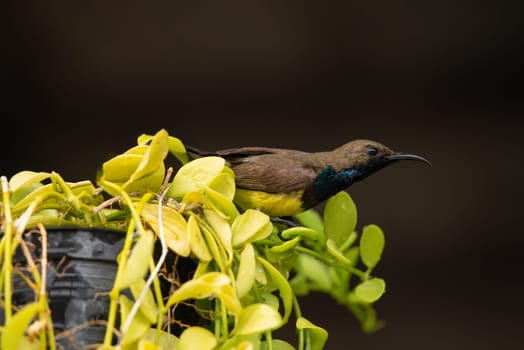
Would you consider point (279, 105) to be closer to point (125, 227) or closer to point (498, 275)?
point (498, 275)

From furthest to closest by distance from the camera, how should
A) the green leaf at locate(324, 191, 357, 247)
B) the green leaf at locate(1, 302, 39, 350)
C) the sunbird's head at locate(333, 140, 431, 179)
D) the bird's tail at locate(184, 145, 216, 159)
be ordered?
the sunbird's head at locate(333, 140, 431, 179) → the bird's tail at locate(184, 145, 216, 159) → the green leaf at locate(324, 191, 357, 247) → the green leaf at locate(1, 302, 39, 350)

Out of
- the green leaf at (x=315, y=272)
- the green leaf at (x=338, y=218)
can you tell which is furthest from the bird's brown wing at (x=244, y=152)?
the green leaf at (x=338, y=218)

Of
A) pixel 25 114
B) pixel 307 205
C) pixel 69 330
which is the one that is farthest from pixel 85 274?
pixel 25 114

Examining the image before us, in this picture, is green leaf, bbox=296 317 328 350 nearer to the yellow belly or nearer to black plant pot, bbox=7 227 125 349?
black plant pot, bbox=7 227 125 349

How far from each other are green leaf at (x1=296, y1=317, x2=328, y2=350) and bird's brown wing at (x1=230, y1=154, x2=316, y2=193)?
53cm

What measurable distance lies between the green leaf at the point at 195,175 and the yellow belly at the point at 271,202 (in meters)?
0.55

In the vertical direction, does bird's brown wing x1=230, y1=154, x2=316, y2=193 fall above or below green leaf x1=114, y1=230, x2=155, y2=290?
below

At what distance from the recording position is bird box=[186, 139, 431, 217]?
4.64 ft

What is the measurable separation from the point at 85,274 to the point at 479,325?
70.3 inches

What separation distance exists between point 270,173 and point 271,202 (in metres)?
0.05

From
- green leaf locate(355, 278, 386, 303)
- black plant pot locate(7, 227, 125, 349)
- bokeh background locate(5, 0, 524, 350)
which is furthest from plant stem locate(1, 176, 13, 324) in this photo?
bokeh background locate(5, 0, 524, 350)

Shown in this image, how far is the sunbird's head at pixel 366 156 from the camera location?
62.3 inches

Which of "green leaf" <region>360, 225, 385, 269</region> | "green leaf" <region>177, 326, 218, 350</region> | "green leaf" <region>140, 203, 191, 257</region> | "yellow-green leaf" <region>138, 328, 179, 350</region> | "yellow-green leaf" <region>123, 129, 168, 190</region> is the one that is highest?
"yellow-green leaf" <region>123, 129, 168, 190</region>

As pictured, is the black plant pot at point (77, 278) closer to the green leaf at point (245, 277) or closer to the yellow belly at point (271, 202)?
the green leaf at point (245, 277)
